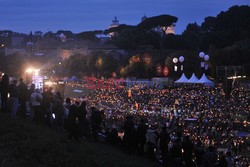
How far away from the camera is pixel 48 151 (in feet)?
27.8

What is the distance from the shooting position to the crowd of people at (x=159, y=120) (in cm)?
1017

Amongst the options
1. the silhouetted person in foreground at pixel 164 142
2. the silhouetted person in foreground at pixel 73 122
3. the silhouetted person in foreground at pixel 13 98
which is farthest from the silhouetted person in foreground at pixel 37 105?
the silhouetted person in foreground at pixel 164 142

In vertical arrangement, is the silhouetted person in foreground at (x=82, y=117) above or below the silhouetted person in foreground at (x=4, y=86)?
below

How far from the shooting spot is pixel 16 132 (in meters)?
9.38

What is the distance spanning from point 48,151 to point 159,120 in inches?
514

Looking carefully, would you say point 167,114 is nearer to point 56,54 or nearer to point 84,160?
point 84,160

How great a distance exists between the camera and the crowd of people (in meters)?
10.2

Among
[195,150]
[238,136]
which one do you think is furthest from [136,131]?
[238,136]

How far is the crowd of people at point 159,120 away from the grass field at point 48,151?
1.50ft

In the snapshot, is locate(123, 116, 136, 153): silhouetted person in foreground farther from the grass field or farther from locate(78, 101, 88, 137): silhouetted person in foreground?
locate(78, 101, 88, 137): silhouetted person in foreground

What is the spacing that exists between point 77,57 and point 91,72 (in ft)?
14.3

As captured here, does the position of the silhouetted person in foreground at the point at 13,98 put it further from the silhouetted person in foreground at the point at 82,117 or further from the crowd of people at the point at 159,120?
the silhouetted person in foreground at the point at 82,117

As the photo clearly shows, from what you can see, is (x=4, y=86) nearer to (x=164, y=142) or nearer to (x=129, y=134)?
(x=129, y=134)

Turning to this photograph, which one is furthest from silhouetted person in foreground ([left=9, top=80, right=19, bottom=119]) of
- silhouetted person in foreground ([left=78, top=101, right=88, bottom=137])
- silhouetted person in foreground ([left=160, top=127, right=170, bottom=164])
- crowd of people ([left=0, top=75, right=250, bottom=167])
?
silhouetted person in foreground ([left=160, top=127, right=170, bottom=164])
